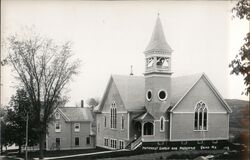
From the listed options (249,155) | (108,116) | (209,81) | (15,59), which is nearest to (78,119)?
(108,116)

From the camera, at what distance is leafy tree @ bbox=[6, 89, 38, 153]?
3309 cm

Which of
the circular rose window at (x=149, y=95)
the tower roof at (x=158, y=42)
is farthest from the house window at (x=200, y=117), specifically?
the tower roof at (x=158, y=42)

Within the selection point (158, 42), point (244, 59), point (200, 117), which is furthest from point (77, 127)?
point (244, 59)

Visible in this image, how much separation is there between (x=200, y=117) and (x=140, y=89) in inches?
235

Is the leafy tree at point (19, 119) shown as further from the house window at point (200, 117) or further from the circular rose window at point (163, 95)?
the house window at point (200, 117)

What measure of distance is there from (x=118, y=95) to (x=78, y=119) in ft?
44.8

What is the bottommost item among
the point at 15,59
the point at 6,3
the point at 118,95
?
the point at 118,95

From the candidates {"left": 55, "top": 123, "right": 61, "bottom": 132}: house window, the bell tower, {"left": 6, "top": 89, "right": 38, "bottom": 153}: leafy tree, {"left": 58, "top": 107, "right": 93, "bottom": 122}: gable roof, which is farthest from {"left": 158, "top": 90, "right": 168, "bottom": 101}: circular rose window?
{"left": 55, "top": 123, "right": 61, "bottom": 132}: house window

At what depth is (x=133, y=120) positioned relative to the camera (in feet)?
119

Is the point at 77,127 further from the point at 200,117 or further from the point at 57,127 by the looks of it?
the point at 200,117

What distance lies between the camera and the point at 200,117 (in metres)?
36.8

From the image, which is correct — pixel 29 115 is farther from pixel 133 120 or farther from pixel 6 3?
pixel 6 3

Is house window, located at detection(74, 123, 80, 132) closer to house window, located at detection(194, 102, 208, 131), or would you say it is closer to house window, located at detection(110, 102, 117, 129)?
house window, located at detection(110, 102, 117, 129)

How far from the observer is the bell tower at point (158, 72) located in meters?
35.1
